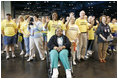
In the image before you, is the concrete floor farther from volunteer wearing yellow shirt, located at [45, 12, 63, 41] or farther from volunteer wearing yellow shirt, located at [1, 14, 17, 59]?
volunteer wearing yellow shirt, located at [45, 12, 63, 41]

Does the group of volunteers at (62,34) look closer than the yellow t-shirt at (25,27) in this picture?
Yes

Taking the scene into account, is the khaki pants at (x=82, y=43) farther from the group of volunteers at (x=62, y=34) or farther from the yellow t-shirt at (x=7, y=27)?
the yellow t-shirt at (x=7, y=27)

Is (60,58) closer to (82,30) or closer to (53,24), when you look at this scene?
(53,24)

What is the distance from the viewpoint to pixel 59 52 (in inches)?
114

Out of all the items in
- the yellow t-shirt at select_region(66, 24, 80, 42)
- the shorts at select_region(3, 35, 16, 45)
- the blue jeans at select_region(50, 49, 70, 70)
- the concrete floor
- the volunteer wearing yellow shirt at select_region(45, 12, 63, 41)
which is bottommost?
the concrete floor

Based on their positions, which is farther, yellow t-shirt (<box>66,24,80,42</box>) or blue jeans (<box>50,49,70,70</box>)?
yellow t-shirt (<box>66,24,80,42</box>)

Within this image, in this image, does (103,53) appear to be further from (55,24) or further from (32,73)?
(32,73)

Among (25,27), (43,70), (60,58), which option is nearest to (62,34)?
(60,58)

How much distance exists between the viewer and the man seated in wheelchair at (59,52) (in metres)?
2.78

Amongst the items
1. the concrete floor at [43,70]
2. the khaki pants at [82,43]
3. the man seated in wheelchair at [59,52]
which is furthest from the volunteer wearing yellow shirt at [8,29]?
the khaki pants at [82,43]

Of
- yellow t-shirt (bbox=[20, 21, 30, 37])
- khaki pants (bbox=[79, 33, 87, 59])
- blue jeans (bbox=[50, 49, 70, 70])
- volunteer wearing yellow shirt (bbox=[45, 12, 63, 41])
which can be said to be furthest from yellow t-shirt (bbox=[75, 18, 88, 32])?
yellow t-shirt (bbox=[20, 21, 30, 37])

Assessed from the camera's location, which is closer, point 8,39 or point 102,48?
point 102,48

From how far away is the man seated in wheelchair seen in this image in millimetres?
2779

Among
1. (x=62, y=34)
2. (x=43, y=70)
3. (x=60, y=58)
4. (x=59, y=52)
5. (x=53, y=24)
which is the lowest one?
(x=43, y=70)
